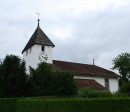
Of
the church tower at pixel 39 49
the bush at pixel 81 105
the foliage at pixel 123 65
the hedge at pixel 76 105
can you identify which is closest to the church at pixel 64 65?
the church tower at pixel 39 49

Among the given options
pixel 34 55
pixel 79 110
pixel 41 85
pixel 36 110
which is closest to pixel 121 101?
pixel 79 110

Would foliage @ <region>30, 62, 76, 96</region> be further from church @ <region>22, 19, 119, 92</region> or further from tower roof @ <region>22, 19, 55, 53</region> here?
tower roof @ <region>22, 19, 55, 53</region>

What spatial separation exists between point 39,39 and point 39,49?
1807 mm

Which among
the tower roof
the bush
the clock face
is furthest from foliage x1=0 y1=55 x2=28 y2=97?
the tower roof

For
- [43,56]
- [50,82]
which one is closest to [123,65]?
[43,56]

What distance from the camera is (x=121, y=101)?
14.7 metres

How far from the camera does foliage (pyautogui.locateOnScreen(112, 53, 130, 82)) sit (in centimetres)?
5518

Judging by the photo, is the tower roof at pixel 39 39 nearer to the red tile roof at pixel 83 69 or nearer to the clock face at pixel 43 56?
the clock face at pixel 43 56

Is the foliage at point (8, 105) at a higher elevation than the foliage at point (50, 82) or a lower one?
lower

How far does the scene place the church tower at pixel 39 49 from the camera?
44.7 meters

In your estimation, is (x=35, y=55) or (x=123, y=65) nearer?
(x=35, y=55)

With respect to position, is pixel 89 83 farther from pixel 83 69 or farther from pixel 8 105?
pixel 8 105

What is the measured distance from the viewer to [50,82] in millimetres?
31312

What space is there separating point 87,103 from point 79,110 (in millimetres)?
759
